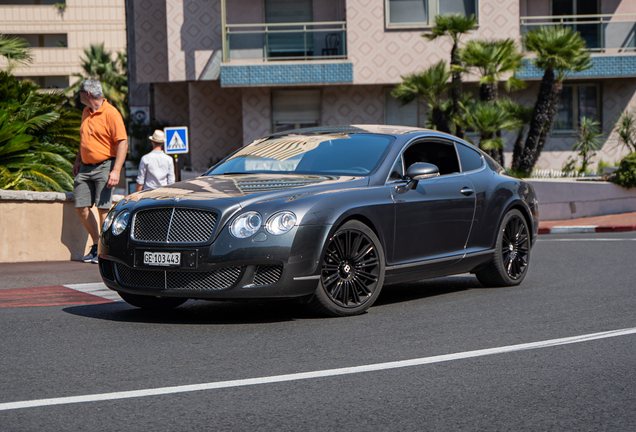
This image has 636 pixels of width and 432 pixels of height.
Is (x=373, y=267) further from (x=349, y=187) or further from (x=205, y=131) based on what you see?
(x=205, y=131)

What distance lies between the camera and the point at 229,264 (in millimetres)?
6184

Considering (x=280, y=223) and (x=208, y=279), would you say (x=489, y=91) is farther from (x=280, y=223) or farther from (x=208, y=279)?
(x=208, y=279)

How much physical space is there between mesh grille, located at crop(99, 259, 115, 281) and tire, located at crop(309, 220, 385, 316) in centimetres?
158

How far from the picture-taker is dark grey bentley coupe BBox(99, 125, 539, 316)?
20.6 ft

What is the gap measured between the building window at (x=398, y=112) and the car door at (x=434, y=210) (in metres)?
19.3

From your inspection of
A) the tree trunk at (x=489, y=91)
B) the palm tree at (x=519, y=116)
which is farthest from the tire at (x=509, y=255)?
the palm tree at (x=519, y=116)

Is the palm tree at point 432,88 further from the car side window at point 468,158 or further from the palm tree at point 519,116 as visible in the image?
the car side window at point 468,158

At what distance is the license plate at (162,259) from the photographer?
630cm

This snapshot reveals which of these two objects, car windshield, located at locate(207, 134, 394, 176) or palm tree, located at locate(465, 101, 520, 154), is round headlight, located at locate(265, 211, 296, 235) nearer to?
car windshield, located at locate(207, 134, 394, 176)

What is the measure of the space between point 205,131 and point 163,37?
13.6 ft

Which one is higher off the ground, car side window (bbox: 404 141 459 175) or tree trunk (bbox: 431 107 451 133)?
tree trunk (bbox: 431 107 451 133)

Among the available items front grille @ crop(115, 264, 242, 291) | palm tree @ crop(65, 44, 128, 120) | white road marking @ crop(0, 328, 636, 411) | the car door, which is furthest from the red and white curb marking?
palm tree @ crop(65, 44, 128, 120)

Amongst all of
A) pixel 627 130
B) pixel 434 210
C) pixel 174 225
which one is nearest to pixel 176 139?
pixel 627 130

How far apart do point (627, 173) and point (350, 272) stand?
581 inches
